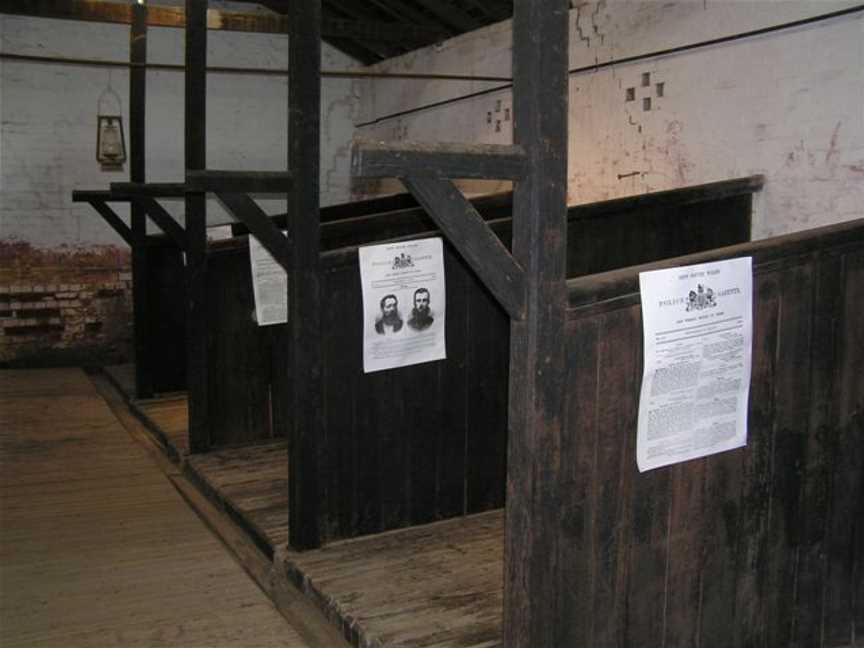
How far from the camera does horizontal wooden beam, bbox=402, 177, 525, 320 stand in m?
1.99

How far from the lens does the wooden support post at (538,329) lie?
82.6 inches

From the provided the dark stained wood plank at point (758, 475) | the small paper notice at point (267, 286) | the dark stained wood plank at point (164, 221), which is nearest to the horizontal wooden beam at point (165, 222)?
the dark stained wood plank at point (164, 221)

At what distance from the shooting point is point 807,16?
4074mm

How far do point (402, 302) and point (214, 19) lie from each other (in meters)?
4.08

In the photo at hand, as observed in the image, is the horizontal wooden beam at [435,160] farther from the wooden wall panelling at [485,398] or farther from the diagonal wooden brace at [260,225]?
the wooden wall panelling at [485,398]

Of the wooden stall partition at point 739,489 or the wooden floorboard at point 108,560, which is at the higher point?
the wooden stall partition at point 739,489

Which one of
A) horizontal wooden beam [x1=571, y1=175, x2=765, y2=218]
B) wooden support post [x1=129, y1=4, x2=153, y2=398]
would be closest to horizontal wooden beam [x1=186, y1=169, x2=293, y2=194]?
horizontal wooden beam [x1=571, y1=175, x2=765, y2=218]

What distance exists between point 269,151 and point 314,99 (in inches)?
211

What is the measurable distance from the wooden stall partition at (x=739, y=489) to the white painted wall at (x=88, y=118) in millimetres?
6590

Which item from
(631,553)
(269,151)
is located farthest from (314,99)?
(269,151)

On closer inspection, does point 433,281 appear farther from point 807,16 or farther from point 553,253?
point 807,16

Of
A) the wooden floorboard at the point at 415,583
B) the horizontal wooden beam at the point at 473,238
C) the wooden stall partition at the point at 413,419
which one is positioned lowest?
the wooden floorboard at the point at 415,583

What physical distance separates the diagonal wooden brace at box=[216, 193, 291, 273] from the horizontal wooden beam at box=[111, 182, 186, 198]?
1.13 m

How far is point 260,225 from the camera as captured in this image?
3.50 m
